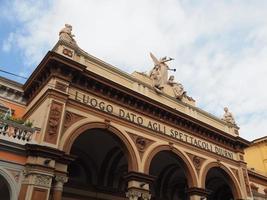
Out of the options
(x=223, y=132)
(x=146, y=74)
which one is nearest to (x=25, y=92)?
(x=146, y=74)

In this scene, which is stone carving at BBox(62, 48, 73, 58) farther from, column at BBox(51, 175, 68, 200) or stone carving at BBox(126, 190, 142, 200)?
stone carving at BBox(126, 190, 142, 200)

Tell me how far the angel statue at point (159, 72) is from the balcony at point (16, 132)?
8.18 m

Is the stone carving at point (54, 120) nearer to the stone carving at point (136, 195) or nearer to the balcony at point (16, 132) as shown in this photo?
the balcony at point (16, 132)

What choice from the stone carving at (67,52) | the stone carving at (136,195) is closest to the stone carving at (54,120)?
the stone carving at (67,52)

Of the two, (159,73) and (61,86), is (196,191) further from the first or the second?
(61,86)

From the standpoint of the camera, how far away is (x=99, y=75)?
15352mm

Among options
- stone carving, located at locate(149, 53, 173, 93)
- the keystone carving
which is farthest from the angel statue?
the keystone carving

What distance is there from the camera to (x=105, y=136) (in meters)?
17.2

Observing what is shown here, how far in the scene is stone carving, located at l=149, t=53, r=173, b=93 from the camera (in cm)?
1894

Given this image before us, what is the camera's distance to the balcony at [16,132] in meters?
12.3

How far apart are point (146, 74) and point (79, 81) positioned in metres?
5.33

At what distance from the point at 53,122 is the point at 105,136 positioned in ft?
14.6

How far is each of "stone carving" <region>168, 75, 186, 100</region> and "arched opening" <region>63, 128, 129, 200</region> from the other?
16.2 feet

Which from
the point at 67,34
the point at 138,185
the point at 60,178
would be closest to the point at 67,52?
the point at 67,34
